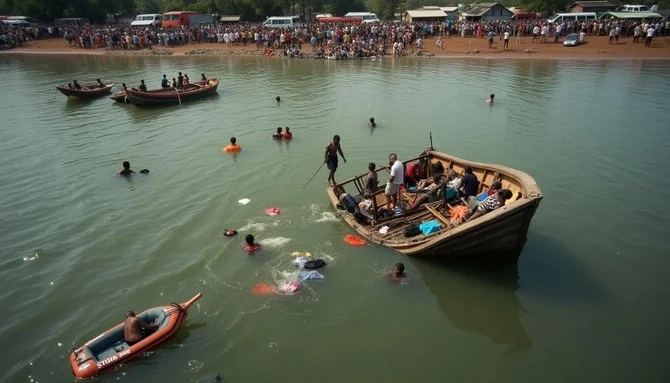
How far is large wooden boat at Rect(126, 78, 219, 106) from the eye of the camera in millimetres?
27444

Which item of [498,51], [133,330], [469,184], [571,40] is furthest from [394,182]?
[571,40]

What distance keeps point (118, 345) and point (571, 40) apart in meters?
50.5

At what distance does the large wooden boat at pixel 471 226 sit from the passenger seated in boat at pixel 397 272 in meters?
0.61

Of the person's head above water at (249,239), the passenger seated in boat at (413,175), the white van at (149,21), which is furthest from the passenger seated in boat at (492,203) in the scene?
the white van at (149,21)

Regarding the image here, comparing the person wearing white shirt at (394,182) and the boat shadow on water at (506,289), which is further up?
the person wearing white shirt at (394,182)

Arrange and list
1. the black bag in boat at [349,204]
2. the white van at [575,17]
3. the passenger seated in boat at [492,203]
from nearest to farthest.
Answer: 1. the passenger seated in boat at [492,203]
2. the black bag in boat at [349,204]
3. the white van at [575,17]

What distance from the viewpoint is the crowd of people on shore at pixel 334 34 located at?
4749 cm

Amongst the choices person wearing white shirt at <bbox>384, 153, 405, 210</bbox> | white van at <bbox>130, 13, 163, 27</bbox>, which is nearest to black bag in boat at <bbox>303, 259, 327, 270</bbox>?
person wearing white shirt at <bbox>384, 153, 405, 210</bbox>

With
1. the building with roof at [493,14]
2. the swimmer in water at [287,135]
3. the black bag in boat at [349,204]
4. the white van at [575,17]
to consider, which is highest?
the building with roof at [493,14]

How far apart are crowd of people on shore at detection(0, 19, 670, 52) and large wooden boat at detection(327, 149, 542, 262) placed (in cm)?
3778

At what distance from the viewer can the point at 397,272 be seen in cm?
1079

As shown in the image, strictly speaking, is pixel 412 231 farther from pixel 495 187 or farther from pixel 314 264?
pixel 314 264

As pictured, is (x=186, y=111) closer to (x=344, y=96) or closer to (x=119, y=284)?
(x=344, y=96)

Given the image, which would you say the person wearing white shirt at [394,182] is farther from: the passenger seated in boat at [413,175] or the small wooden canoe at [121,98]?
the small wooden canoe at [121,98]
